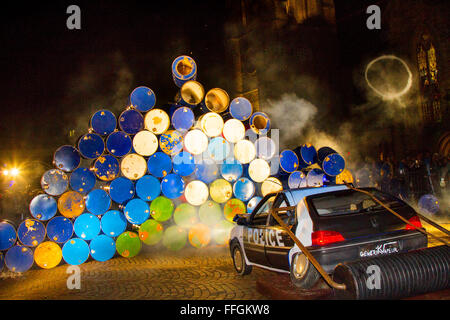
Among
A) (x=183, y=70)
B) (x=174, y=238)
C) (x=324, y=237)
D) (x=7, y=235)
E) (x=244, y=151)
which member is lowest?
(x=174, y=238)

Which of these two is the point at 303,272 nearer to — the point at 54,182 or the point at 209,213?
the point at 209,213

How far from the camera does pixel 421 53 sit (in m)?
23.3

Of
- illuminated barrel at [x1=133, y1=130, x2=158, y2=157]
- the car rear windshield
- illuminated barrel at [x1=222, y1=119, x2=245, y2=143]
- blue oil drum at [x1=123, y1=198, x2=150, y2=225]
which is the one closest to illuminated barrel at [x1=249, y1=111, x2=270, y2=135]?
illuminated barrel at [x1=222, y1=119, x2=245, y2=143]

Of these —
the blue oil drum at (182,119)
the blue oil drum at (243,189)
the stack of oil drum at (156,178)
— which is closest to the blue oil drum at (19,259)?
the stack of oil drum at (156,178)

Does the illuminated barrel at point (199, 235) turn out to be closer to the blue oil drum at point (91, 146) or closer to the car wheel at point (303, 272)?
the blue oil drum at point (91, 146)

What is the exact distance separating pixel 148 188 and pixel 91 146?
1.82 m

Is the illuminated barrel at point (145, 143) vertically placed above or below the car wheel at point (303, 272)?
above

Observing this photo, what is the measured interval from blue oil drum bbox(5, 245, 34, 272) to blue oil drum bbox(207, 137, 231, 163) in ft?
16.6

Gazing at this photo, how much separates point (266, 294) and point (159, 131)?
582cm

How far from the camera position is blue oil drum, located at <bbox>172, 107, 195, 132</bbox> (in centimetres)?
1000

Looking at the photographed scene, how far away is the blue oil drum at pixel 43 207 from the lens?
8570 millimetres

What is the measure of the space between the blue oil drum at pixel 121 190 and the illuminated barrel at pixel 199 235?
194 centimetres

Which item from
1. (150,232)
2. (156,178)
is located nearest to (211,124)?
(156,178)

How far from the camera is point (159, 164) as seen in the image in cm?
988
